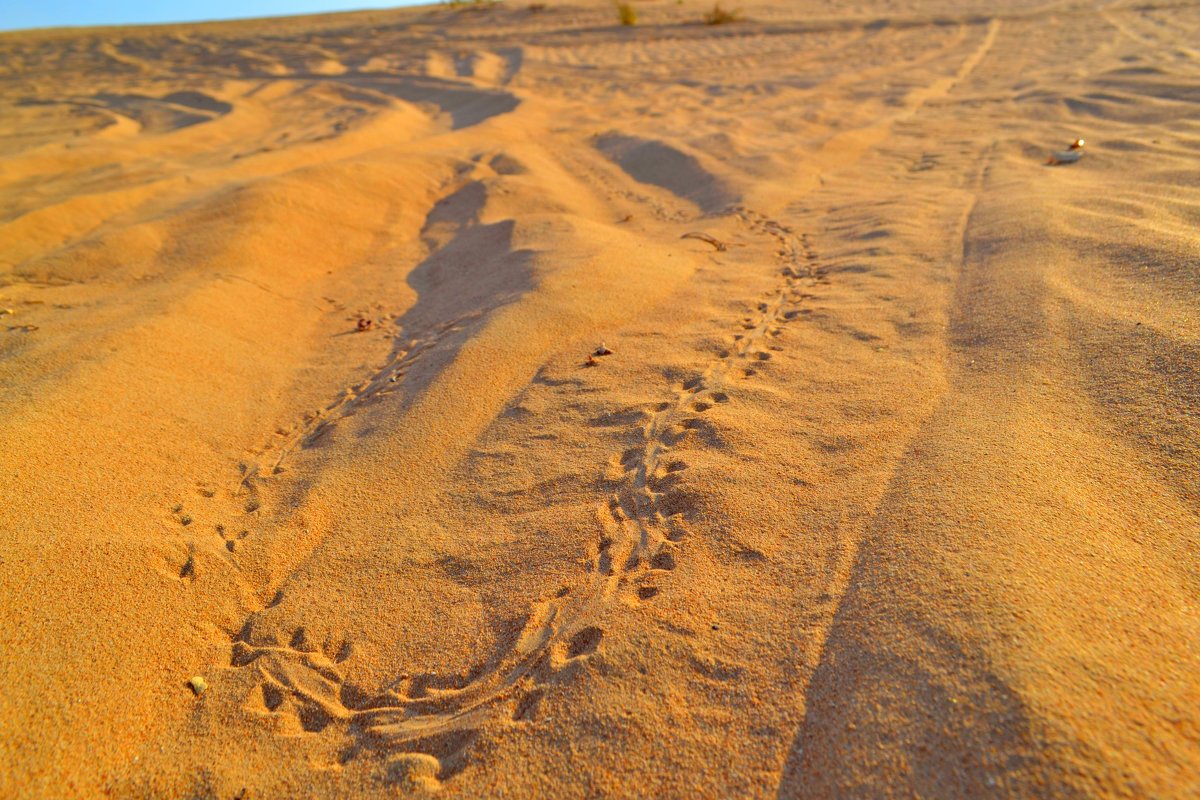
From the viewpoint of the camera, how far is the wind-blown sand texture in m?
1.36

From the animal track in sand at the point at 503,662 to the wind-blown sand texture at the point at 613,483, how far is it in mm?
11

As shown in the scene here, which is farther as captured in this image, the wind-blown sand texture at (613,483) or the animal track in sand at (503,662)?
the animal track in sand at (503,662)

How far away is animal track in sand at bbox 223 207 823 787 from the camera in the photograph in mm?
1488

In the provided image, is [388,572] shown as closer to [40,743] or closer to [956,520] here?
[40,743]

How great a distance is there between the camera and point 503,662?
1611 millimetres

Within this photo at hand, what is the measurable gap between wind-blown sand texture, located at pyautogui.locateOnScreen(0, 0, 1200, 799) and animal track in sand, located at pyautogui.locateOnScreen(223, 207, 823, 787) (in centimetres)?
1

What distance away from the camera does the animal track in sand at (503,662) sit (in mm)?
1488

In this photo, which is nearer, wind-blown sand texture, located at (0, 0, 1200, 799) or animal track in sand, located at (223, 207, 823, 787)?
wind-blown sand texture, located at (0, 0, 1200, 799)

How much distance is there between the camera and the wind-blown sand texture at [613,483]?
4.45 feet

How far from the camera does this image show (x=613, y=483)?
6.95 feet

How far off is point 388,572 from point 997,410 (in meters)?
1.92

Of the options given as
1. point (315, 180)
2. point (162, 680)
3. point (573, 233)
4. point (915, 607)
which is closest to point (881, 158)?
point (573, 233)

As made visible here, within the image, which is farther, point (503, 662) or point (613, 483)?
point (613, 483)

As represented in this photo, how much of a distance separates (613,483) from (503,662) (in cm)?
68
